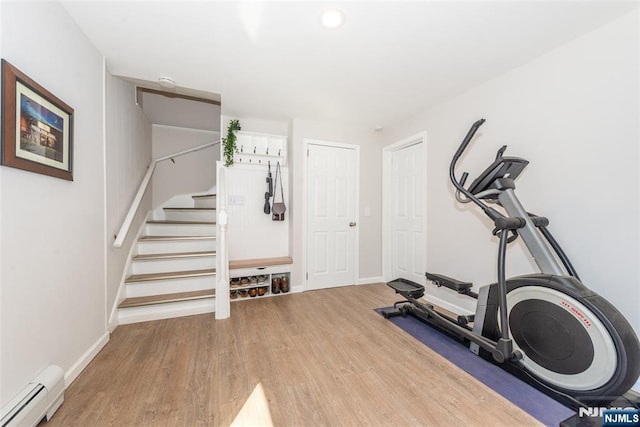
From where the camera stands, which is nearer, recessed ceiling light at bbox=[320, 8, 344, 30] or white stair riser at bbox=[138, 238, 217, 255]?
recessed ceiling light at bbox=[320, 8, 344, 30]

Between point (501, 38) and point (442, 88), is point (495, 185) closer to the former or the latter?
point (501, 38)

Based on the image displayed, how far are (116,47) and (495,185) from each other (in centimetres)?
325

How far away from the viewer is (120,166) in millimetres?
2609

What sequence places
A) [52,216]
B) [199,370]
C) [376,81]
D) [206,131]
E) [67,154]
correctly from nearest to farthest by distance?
1. [52,216]
2. [67,154]
3. [199,370]
4. [376,81]
5. [206,131]

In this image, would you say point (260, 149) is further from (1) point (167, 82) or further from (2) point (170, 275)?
(2) point (170, 275)

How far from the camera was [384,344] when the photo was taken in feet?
6.97

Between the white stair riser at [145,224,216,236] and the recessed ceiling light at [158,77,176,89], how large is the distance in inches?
70.9

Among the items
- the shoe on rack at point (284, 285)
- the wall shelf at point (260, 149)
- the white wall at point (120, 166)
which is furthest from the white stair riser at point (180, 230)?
the shoe on rack at point (284, 285)

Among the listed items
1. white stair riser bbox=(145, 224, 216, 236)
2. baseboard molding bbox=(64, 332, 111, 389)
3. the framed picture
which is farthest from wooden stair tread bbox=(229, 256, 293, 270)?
the framed picture

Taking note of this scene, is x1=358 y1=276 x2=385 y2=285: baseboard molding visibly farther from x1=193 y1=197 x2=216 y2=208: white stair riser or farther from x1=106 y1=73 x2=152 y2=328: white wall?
x1=106 y1=73 x2=152 y2=328: white wall

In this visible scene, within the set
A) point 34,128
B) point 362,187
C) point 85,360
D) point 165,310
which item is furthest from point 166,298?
point 362,187

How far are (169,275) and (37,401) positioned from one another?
1.60 meters

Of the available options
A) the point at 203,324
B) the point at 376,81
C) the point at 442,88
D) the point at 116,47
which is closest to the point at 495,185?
the point at 442,88

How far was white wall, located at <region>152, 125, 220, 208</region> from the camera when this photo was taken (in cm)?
423
